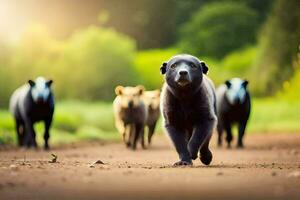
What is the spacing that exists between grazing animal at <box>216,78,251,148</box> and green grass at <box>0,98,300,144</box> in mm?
4939

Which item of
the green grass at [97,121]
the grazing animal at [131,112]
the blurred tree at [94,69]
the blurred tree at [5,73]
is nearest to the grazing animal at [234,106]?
the grazing animal at [131,112]

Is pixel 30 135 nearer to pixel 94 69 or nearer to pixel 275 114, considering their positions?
pixel 275 114

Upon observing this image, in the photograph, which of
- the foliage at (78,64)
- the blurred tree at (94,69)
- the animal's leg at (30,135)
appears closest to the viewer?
the animal's leg at (30,135)

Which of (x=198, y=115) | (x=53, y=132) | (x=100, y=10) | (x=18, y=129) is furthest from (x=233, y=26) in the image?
(x=198, y=115)

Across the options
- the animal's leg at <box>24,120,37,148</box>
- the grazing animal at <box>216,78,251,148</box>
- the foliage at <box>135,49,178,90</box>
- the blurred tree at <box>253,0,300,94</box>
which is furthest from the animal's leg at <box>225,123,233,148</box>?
the foliage at <box>135,49,178,90</box>

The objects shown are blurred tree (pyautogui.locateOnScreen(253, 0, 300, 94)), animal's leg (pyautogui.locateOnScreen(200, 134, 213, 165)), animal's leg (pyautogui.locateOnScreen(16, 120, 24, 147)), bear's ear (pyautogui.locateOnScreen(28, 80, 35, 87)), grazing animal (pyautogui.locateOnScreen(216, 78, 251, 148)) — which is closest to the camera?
animal's leg (pyautogui.locateOnScreen(200, 134, 213, 165))

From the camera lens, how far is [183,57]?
11133 millimetres

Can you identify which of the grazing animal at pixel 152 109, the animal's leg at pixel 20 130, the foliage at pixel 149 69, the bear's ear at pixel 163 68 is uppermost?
the foliage at pixel 149 69

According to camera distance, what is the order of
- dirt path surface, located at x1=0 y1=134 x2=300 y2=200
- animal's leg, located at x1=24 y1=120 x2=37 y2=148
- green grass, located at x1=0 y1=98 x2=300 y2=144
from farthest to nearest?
green grass, located at x1=0 y1=98 x2=300 y2=144
animal's leg, located at x1=24 y1=120 x2=37 y2=148
dirt path surface, located at x1=0 y1=134 x2=300 y2=200

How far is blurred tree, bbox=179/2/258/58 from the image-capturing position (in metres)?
51.9

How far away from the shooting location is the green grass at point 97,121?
25734 millimetres

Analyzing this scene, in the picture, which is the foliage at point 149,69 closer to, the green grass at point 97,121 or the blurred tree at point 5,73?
the green grass at point 97,121

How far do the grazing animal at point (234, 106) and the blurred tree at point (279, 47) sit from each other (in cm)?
1629

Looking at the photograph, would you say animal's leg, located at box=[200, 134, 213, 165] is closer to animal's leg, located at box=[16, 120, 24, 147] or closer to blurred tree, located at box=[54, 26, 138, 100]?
animal's leg, located at box=[16, 120, 24, 147]
